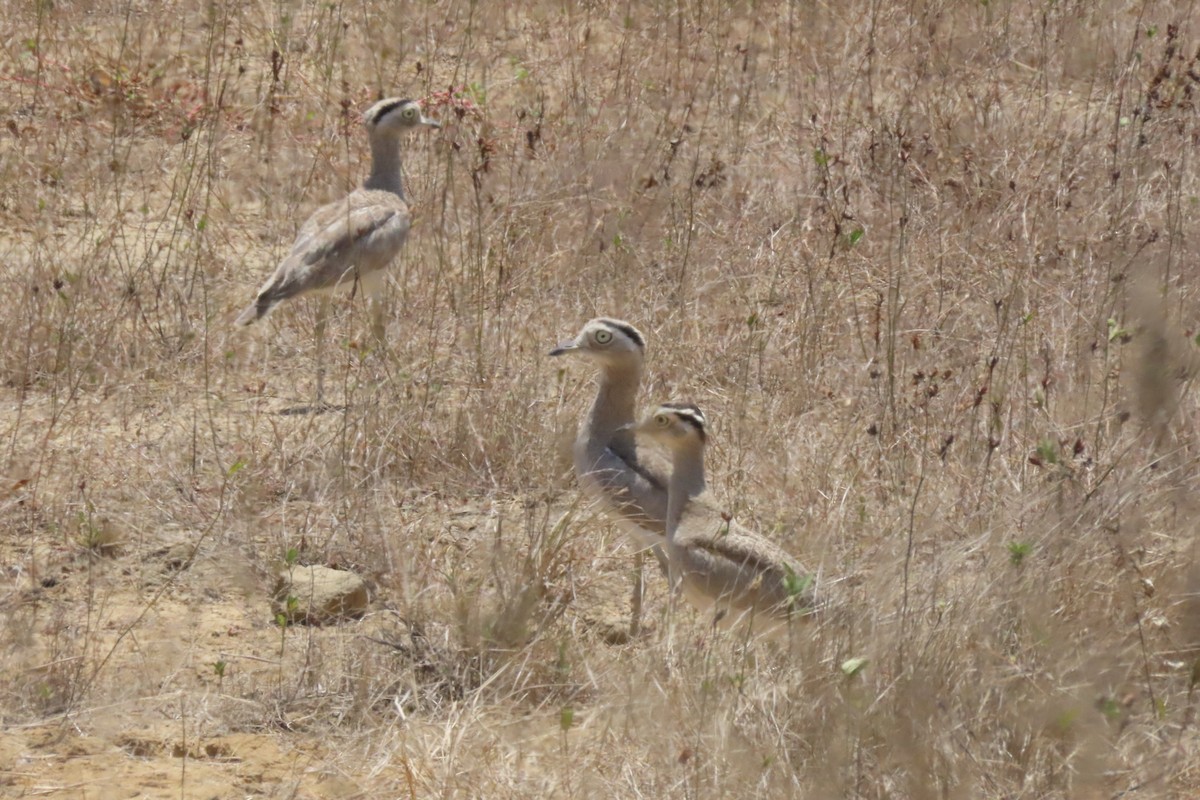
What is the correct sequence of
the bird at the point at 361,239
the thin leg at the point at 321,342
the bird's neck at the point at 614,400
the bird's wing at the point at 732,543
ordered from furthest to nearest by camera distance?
1. the bird at the point at 361,239
2. the thin leg at the point at 321,342
3. the bird's neck at the point at 614,400
4. the bird's wing at the point at 732,543

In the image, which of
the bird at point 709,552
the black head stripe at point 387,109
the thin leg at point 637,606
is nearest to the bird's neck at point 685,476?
the bird at point 709,552

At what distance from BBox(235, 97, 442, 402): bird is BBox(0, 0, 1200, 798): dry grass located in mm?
210

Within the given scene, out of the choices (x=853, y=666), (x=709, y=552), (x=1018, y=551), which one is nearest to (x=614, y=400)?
(x=709, y=552)

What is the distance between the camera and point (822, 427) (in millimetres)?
6789

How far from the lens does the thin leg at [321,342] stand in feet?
24.1

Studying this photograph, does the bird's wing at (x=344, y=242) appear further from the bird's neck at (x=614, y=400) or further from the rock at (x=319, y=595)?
the rock at (x=319, y=595)

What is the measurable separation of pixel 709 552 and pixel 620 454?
1.00 m

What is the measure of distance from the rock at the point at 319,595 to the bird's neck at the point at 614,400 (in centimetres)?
118

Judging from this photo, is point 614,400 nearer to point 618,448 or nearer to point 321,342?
point 618,448

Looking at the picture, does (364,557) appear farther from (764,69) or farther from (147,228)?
(764,69)

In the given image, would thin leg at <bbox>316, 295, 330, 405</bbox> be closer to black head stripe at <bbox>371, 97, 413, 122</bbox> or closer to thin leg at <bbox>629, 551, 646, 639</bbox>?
black head stripe at <bbox>371, 97, 413, 122</bbox>

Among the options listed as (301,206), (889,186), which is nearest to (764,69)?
(889,186)

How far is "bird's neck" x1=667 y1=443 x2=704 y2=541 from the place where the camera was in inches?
223

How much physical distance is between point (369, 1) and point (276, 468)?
5.57 meters
